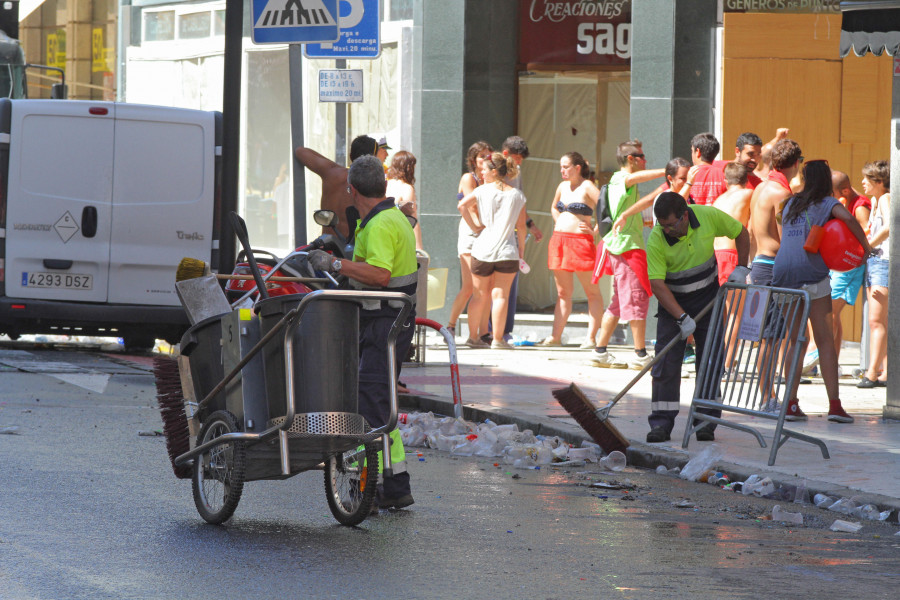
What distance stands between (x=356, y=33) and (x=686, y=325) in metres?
4.63

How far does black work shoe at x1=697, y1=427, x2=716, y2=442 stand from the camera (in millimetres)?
9570

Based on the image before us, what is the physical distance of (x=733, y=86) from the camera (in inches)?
612

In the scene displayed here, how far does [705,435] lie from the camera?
9.57 metres

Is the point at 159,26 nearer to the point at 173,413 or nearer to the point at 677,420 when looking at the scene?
the point at 677,420

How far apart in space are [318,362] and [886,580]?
252cm

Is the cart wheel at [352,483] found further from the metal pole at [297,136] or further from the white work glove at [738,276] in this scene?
the metal pole at [297,136]

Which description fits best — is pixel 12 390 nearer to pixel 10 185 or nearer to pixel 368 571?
pixel 10 185

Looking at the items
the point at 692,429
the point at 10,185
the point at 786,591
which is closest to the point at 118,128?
the point at 10,185

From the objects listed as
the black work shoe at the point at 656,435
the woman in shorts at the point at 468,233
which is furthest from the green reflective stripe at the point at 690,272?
the woman in shorts at the point at 468,233

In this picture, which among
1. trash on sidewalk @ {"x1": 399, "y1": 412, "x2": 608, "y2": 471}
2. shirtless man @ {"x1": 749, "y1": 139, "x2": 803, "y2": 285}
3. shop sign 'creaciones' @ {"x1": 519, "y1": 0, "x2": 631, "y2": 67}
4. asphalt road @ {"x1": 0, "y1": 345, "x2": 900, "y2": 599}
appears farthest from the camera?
shop sign 'creaciones' @ {"x1": 519, "y1": 0, "x2": 631, "y2": 67}

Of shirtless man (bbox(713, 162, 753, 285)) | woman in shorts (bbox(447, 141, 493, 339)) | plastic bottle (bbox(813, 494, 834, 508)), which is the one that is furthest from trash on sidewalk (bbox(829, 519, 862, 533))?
woman in shorts (bbox(447, 141, 493, 339))

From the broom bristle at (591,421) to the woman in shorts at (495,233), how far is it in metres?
5.53

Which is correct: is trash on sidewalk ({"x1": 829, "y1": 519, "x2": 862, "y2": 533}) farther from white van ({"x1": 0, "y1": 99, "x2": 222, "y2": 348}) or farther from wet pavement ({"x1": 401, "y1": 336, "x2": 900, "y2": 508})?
white van ({"x1": 0, "y1": 99, "x2": 222, "y2": 348})

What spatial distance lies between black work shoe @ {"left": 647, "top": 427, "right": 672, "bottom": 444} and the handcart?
9.69 feet
